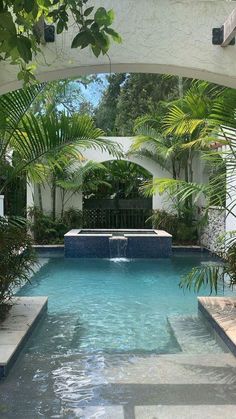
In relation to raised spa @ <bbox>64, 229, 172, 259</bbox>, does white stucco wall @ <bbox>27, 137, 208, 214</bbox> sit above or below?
above

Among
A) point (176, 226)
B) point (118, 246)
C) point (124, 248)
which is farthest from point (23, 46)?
point (176, 226)

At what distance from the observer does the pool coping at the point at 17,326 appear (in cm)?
416

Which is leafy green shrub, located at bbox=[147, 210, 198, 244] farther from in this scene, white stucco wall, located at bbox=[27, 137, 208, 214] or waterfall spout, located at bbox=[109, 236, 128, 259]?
waterfall spout, located at bbox=[109, 236, 128, 259]

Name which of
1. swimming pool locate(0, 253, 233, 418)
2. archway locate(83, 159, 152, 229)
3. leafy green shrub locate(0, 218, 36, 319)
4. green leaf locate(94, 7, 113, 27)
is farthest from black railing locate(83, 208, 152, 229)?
green leaf locate(94, 7, 113, 27)

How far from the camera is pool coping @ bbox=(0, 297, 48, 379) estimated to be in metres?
4.16

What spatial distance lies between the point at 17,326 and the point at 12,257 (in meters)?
0.88

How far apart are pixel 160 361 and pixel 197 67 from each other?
3.15 metres

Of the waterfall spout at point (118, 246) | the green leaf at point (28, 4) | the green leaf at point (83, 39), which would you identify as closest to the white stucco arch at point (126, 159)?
the waterfall spout at point (118, 246)

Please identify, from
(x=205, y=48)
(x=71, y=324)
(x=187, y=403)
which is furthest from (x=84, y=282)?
(x=187, y=403)

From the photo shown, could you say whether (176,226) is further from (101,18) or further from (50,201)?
(101,18)

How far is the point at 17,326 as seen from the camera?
17.0 ft

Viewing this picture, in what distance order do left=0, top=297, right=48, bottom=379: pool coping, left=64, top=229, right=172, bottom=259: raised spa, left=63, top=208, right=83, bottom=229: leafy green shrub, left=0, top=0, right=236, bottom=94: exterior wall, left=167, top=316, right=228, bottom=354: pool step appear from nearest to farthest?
left=0, top=297, right=48, bottom=379: pool coping → left=167, top=316, right=228, bottom=354: pool step → left=0, top=0, right=236, bottom=94: exterior wall → left=64, top=229, right=172, bottom=259: raised spa → left=63, top=208, right=83, bottom=229: leafy green shrub

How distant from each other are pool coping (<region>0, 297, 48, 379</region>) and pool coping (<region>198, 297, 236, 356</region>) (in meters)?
2.00

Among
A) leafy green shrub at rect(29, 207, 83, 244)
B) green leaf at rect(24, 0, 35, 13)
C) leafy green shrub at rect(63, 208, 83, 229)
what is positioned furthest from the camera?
leafy green shrub at rect(63, 208, 83, 229)
